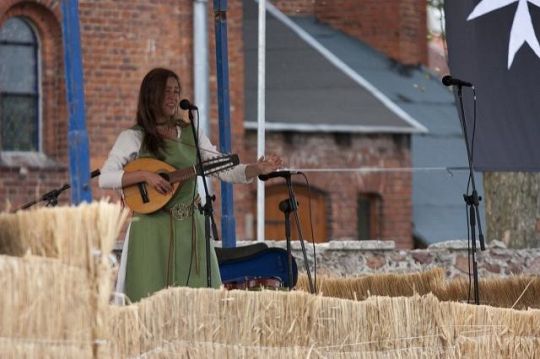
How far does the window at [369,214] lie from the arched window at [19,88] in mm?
5103

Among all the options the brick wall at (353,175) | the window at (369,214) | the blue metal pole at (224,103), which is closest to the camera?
the blue metal pole at (224,103)

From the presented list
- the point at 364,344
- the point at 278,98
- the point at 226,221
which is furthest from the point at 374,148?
the point at 364,344

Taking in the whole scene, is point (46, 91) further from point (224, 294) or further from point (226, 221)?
point (224, 294)

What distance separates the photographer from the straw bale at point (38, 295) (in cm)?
546

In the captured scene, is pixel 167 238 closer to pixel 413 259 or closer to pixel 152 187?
pixel 152 187

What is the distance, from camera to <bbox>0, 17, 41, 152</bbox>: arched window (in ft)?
59.8

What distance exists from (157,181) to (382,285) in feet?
6.25

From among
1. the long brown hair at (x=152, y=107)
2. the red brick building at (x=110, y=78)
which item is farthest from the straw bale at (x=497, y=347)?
the red brick building at (x=110, y=78)

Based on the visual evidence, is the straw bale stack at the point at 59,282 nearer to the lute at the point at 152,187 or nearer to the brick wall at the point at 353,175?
the lute at the point at 152,187

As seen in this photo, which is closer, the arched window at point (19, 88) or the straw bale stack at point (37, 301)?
the straw bale stack at point (37, 301)

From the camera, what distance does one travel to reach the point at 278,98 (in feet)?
69.4

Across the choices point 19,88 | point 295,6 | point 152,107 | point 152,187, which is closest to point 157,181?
point 152,187

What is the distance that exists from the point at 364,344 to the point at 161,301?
0.90 meters

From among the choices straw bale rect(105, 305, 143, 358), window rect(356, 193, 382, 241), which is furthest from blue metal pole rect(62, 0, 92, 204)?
window rect(356, 193, 382, 241)
